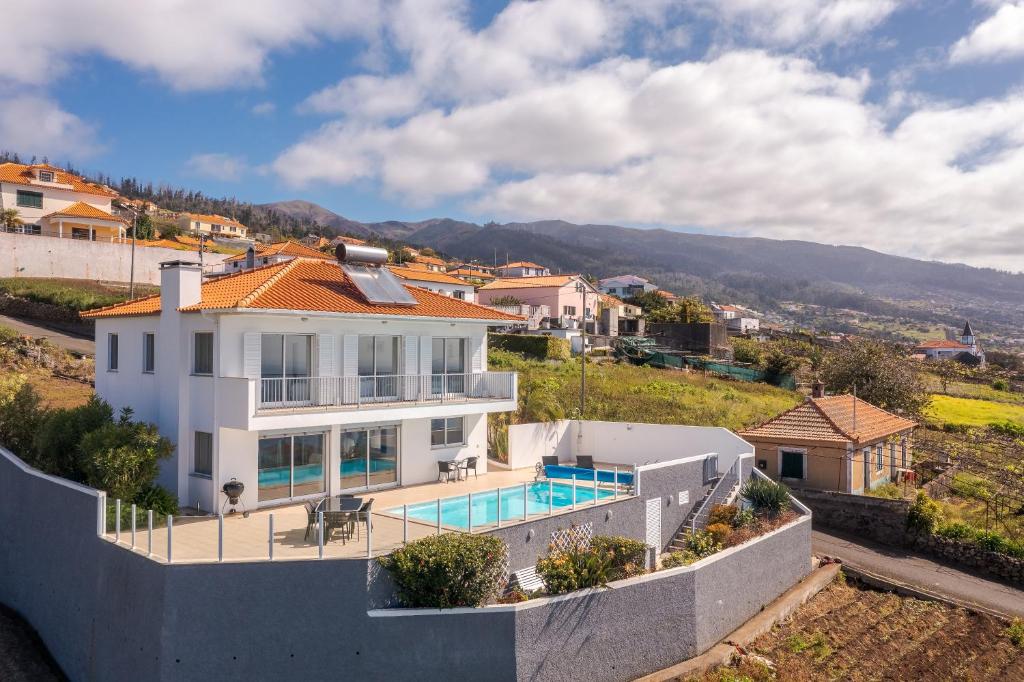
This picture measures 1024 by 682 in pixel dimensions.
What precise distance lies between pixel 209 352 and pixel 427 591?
28.6 feet

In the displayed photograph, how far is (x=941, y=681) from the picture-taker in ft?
54.4

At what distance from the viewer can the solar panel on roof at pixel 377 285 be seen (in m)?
20.7

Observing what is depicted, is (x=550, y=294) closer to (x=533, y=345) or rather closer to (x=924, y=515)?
(x=533, y=345)

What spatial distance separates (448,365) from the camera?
23062 mm

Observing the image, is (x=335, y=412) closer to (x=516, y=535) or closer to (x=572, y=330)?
(x=516, y=535)

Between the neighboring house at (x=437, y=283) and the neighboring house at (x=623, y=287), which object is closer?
the neighboring house at (x=437, y=283)

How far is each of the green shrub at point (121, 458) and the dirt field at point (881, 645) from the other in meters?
12.8

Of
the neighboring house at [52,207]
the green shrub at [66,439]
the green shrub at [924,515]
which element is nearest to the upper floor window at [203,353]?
the green shrub at [66,439]

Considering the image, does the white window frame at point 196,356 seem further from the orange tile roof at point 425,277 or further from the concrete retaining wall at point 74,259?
the orange tile roof at point 425,277

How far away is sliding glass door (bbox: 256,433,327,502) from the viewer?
18.2 m

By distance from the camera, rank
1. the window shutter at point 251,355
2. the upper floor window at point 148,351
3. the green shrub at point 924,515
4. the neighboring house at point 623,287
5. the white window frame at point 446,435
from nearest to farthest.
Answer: the window shutter at point 251,355, the upper floor window at point 148,351, the white window frame at point 446,435, the green shrub at point 924,515, the neighboring house at point 623,287

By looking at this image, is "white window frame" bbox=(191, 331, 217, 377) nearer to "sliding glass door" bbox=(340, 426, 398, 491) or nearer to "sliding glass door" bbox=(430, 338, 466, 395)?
"sliding glass door" bbox=(340, 426, 398, 491)

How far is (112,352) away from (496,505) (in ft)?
41.3

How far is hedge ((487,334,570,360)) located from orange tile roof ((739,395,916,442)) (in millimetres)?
17605
